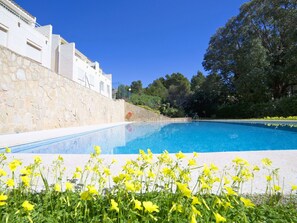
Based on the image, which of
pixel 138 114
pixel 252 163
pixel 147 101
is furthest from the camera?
pixel 147 101

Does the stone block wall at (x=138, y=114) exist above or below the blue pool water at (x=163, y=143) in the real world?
above

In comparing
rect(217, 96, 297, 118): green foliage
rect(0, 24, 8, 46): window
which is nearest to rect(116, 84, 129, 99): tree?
rect(217, 96, 297, 118): green foliage

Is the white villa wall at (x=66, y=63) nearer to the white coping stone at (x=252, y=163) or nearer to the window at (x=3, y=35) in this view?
the window at (x=3, y=35)

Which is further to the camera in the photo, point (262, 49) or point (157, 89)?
point (157, 89)

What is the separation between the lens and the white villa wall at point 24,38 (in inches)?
429

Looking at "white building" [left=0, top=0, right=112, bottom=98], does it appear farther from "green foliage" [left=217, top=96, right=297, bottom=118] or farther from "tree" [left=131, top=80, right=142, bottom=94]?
"tree" [left=131, top=80, right=142, bottom=94]

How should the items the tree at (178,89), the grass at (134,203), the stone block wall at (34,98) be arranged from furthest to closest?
the tree at (178,89), the stone block wall at (34,98), the grass at (134,203)

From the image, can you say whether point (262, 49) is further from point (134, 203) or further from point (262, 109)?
point (134, 203)

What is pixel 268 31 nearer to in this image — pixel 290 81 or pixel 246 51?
pixel 246 51

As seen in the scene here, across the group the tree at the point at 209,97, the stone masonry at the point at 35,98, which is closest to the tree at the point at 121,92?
the tree at the point at 209,97

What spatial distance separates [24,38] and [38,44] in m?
1.38

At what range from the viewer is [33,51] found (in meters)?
13.2

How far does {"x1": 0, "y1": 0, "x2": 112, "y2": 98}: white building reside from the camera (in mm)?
11094

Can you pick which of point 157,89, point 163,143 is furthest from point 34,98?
point 157,89
